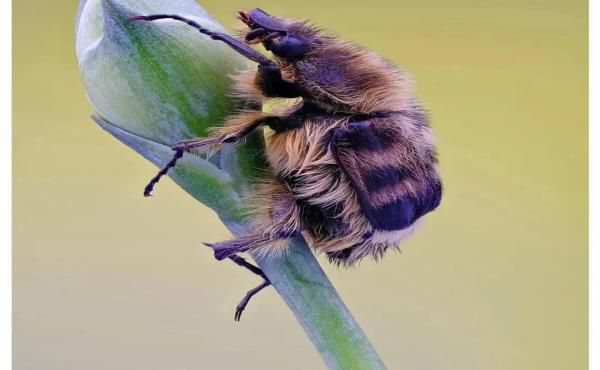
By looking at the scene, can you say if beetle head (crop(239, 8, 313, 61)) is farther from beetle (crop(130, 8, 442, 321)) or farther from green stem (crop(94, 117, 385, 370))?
green stem (crop(94, 117, 385, 370))

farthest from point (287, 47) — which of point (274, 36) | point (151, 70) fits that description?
point (151, 70)

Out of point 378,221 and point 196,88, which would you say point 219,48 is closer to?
point 196,88

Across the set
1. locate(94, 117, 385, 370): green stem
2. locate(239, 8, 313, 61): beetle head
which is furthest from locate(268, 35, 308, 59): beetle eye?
locate(94, 117, 385, 370): green stem

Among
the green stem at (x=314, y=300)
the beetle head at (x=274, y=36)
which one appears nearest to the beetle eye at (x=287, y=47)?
the beetle head at (x=274, y=36)

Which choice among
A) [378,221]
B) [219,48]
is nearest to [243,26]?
[219,48]

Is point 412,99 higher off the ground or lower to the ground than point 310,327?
higher

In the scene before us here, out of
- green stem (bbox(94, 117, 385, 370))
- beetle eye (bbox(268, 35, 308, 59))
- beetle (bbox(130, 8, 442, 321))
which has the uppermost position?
beetle eye (bbox(268, 35, 308, 59))
